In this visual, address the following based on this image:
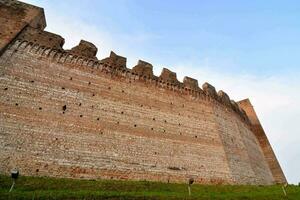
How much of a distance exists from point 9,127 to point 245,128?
17.1 m

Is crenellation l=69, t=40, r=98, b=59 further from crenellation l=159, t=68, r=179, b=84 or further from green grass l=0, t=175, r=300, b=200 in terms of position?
green grass l=0, t=175, r=300, b=200

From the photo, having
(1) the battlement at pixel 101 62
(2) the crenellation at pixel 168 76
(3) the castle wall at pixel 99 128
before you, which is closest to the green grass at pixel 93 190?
(3) the castle wall at pixel 99 128

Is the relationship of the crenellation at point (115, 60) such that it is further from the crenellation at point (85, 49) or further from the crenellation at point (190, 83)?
the crenellation at point (190, 83)

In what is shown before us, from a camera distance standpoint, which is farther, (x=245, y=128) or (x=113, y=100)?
(x=245, y=128)

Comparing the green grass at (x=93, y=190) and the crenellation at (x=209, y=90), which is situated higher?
the crenellation at (x=209, y=90)

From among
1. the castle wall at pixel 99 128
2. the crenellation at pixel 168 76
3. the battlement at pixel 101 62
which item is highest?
the crenellation at pixel 168 76

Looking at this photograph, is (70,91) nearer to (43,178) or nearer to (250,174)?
(43,178)

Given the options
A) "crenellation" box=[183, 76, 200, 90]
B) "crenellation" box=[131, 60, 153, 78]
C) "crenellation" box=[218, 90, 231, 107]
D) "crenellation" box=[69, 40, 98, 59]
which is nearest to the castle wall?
"crenellation" box=[131, 60, 153, 78]

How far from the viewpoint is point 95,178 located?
35.4 ft

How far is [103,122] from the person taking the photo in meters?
12.6

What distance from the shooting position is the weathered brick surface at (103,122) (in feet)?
34.7

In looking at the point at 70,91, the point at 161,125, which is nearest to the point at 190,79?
the point at 161,125

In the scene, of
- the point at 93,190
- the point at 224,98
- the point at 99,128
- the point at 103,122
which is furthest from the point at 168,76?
the point at 93,190

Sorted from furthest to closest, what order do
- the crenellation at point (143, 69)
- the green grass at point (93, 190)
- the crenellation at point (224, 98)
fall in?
the crenellation at point (224, 98), the crenellation at point (143, 69), the green grass at point (93, 190)
